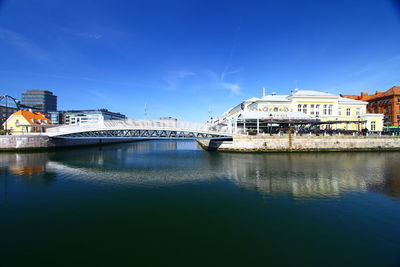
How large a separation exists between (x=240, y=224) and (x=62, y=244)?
626cm

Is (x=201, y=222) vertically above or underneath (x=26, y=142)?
underneath

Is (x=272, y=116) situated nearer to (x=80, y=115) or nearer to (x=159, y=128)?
(x=159, y=128)

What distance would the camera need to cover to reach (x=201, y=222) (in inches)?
298

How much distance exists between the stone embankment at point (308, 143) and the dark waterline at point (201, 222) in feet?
49.3

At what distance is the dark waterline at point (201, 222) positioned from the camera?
554 cm

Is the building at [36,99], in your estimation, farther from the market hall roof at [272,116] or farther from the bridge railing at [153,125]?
the market hall roof at [272,116]

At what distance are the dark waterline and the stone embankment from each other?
49.3ft

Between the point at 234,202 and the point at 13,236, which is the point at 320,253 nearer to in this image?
the point at 234,202

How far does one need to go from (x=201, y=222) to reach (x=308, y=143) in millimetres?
27688

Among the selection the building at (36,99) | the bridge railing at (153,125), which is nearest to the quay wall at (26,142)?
the bridge railing at (153,125)

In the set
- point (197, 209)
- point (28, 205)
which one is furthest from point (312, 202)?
point (28, 205)

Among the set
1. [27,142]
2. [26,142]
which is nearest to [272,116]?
[27,142]

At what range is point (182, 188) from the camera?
12.0 meters

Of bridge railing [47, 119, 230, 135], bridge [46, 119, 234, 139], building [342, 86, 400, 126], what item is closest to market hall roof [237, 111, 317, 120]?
bridge [46, 119, 234, 139]
